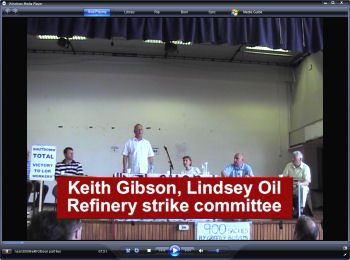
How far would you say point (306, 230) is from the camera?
1.22 meters

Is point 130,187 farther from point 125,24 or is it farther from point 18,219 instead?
point 125,24

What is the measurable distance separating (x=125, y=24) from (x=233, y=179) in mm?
2180

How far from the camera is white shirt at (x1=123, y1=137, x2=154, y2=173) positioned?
236 inches

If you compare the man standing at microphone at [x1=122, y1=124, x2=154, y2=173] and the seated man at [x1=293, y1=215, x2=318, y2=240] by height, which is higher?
the man standing at microphone at [x1=122, y1=124, x2=154, y2=173]

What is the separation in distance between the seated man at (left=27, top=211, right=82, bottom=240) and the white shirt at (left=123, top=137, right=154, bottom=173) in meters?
4.78

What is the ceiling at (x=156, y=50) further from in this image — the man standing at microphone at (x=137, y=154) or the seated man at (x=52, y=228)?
the seated man at (x=52, y=228)

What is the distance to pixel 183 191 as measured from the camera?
1259 millimetres

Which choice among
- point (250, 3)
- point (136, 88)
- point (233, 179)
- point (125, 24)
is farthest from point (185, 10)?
point (136, 88)

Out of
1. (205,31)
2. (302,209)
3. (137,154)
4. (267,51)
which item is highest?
(267,51)

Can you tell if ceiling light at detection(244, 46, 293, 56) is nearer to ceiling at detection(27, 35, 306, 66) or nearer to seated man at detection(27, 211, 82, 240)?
ceiling at detection(27, 35, 306, 66)

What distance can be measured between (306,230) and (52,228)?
753mm

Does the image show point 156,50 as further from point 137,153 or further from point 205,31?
point 205,31

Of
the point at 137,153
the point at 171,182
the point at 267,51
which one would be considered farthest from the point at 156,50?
the point at 171,182

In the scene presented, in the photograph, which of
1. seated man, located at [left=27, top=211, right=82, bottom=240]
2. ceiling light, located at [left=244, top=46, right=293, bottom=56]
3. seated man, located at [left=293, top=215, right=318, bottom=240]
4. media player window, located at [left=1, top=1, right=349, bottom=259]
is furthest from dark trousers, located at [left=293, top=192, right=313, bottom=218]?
ceiling light, located at [left=244, top=46, right=293, bottom=56]
